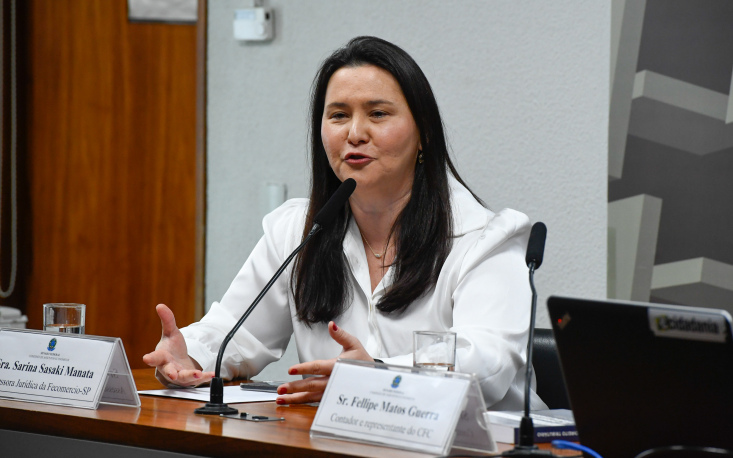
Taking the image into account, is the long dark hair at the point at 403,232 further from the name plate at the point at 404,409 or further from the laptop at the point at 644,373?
the laptop at the point at 644,373

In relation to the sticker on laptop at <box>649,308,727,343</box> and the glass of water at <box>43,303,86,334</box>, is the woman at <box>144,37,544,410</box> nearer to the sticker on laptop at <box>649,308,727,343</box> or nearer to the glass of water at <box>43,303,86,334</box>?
the glass of water at <box>43,303,86,334</box>

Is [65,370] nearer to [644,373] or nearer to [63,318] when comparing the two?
[63,318]

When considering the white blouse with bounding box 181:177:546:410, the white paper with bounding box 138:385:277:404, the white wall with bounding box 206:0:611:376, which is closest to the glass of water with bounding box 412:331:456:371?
the white blouse with bounding box 181:177:546:410


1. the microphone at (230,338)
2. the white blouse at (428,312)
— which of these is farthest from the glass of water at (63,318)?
the microphone at (230,338)

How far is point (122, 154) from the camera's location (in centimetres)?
→ 347

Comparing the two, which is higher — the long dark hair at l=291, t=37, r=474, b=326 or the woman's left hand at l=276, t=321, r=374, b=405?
the long dark hair at l=291, t=37, r=474, b=326

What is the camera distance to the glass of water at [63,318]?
1.61 metres

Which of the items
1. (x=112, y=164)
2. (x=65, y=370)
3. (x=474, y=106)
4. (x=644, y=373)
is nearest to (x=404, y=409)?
(x=644, y=373)

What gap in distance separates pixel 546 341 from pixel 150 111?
7.07 feet

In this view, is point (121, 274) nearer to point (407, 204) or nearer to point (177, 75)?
point (177, 75)

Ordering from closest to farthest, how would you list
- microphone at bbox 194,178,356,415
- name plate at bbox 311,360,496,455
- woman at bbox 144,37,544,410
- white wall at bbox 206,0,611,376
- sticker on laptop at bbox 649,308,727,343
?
1. sticker on laptop at bbox 649,308,727,343
2. name plate at bbox 311,360,496,455
3. microphone at bbox 194,178,356,415
4. woman at bbox 144,37,544,410
5. white wall at bbox 206,0,611,376

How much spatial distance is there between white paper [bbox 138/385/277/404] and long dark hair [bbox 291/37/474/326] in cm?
34

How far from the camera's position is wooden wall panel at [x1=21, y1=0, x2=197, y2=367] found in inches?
135

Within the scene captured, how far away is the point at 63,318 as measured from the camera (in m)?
1.61
